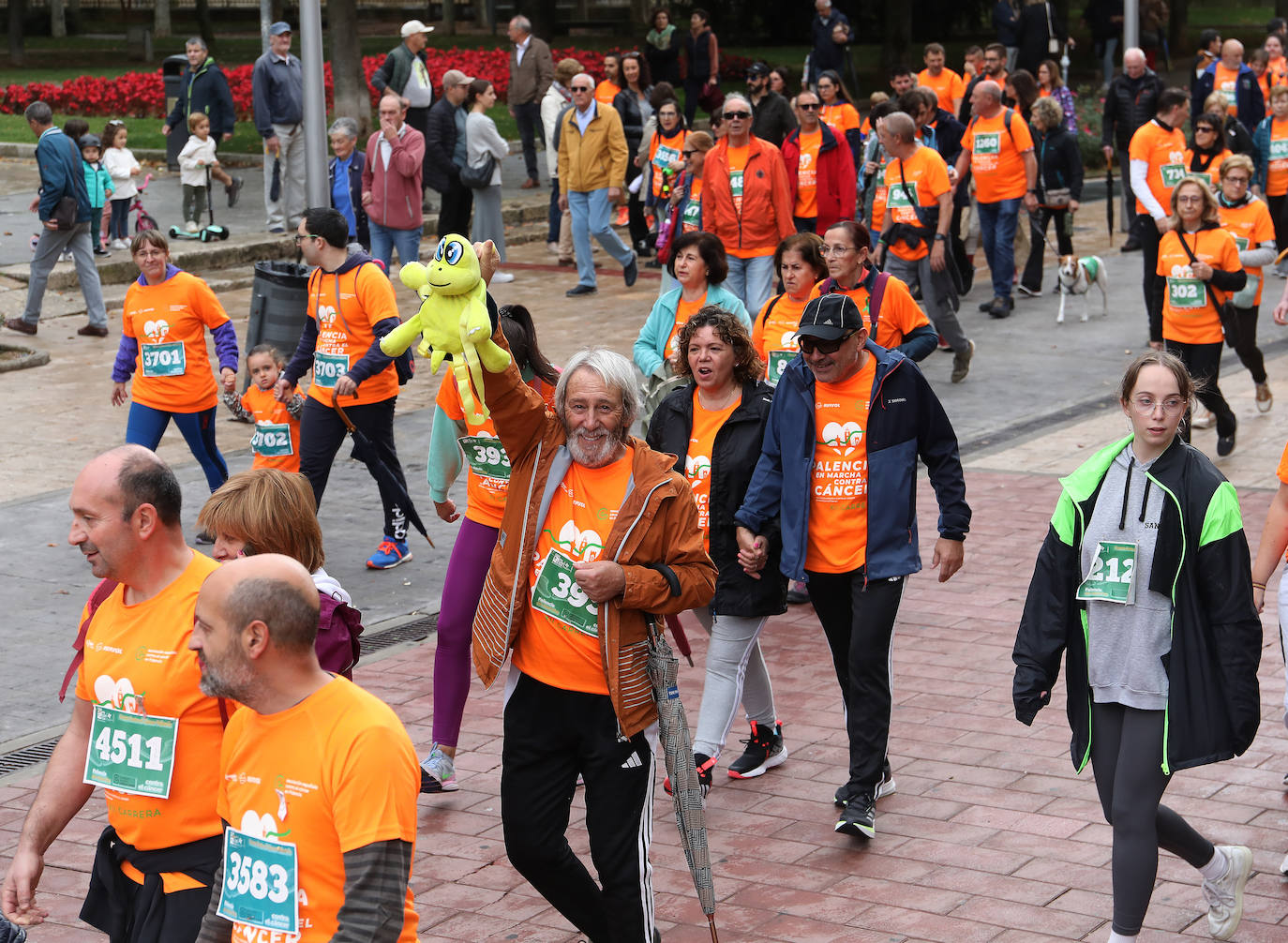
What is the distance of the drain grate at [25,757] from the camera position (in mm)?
6785

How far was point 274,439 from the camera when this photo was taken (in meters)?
9.38

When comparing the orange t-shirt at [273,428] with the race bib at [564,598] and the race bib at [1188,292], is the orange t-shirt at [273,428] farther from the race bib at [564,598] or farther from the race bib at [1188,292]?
the race bib at [1188,292]

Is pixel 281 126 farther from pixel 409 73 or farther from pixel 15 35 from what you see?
pixel 15 35

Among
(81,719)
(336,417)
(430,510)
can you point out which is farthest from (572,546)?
(430,510)

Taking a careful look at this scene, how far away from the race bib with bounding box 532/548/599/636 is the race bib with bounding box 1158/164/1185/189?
1157 cm

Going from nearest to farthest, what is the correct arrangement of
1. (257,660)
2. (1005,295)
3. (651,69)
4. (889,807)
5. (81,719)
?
(257,660), (81,719), (889,807), (1005,295), (651,69)

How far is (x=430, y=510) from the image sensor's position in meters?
10.7

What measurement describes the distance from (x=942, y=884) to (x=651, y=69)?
21154mm

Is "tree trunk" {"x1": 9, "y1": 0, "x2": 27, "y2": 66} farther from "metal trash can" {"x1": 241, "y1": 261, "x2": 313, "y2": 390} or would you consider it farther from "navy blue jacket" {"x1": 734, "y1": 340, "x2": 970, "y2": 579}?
"navy blue jacket" {"x1": 734, "y1": 340, "x2": 970, "y2": 579}

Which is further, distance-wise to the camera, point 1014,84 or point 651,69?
point 651,69

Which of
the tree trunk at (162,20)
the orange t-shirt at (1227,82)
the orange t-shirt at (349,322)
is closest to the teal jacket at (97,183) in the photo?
the orange t-shirt at (349,322)

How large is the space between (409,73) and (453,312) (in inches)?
613

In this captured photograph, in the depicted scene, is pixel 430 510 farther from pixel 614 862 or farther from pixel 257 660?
pixel 257 660

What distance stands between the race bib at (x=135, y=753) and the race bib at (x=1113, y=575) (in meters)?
2.54
